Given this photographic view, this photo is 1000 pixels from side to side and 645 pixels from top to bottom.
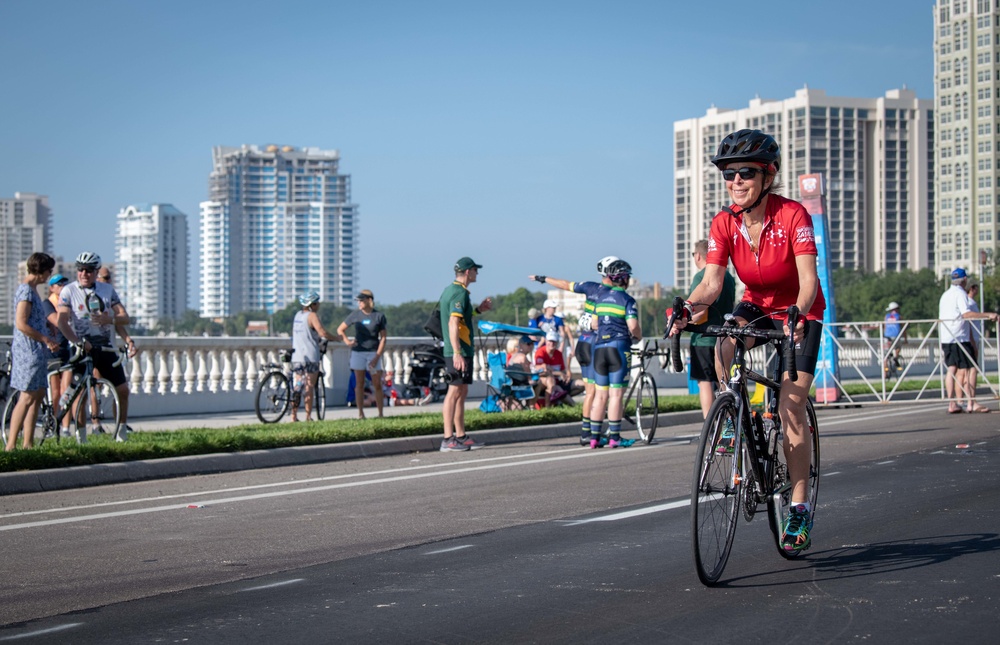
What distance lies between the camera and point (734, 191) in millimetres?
6383

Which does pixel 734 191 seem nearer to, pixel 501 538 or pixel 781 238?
pixel 781 238

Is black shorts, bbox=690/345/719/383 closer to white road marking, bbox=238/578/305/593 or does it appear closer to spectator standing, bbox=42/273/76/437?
white road marking, bbox=238/578/305/593

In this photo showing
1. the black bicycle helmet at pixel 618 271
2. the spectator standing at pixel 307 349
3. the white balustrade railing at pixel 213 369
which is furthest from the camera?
the white balustrade railing at pixel 213 369

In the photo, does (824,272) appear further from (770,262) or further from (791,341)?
(791,341)

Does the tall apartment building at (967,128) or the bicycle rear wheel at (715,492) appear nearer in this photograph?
the bicycle rear wheel at (715,492)

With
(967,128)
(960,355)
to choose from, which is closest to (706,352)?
(960,355)

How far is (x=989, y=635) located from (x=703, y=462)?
140cm

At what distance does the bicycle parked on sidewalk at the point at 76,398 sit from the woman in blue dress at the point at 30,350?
0.35 m

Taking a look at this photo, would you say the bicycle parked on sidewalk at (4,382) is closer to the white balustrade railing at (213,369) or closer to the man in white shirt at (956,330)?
the white balustrade railing at (213,369)

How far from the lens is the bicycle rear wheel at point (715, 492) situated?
18.6 feet

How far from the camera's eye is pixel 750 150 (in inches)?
249

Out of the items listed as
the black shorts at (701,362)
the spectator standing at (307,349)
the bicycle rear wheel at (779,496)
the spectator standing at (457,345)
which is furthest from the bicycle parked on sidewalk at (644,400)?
the bicycle rear wheel at (779,496)

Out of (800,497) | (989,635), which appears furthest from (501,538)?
(989,635)

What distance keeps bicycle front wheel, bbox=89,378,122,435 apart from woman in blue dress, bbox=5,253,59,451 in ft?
2.17
